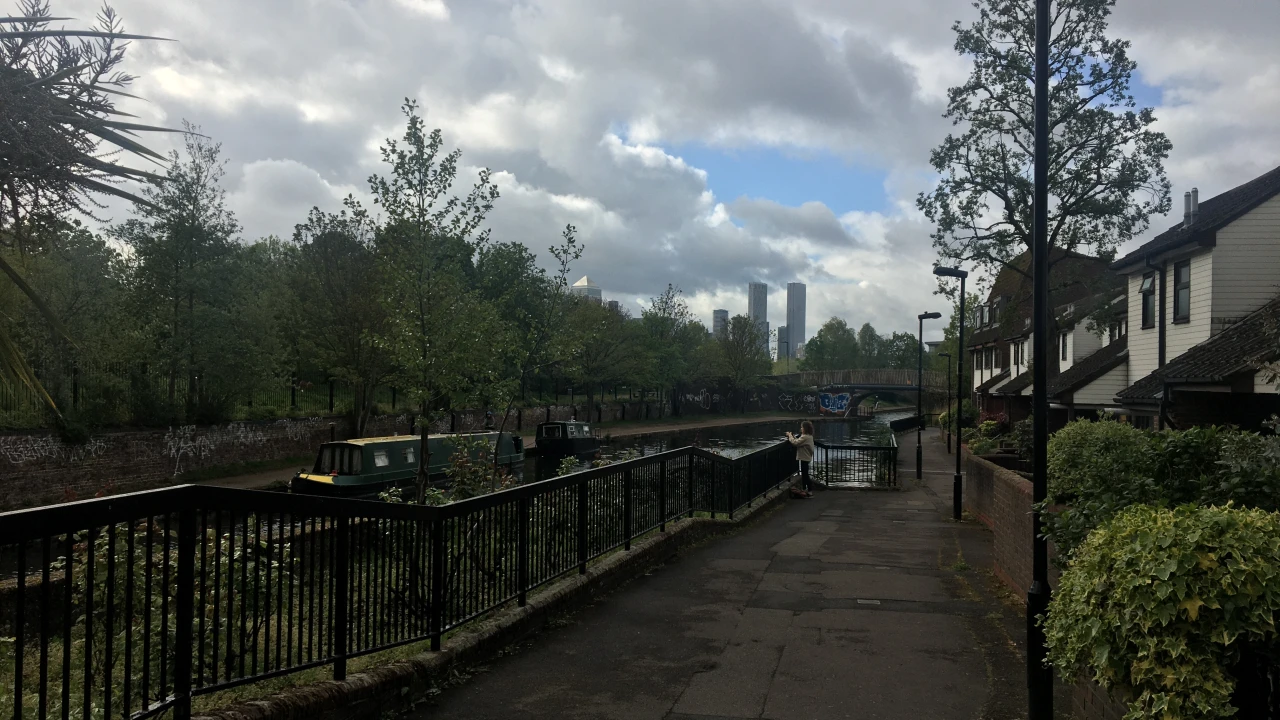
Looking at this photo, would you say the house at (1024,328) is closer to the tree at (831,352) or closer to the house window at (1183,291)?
the house window at (1183,291)

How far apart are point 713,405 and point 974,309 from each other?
29656 millimetres

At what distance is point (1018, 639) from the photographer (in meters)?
7.23

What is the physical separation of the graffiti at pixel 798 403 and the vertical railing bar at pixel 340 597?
97.9 meters

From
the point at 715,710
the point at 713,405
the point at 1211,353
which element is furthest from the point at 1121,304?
the point at 713,405

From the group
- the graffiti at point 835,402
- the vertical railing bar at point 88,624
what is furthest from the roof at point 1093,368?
the graffiti at point 835,402

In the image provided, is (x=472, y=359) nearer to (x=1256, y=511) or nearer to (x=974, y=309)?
(x=1256, y=511)

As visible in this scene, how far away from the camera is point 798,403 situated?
10294 cm

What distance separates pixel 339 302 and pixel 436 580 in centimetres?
2806

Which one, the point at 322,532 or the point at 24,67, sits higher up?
the point at 24,67

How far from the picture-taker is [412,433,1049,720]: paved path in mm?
5465

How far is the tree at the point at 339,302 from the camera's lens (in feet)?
104

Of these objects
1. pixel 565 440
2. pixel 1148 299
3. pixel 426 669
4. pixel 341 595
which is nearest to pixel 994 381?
pixel 565 440

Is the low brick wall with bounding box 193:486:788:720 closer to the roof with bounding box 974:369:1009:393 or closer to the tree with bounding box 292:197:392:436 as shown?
the tree with bounding box 292:197:392:436

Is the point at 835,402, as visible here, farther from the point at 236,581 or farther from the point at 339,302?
the point at 236,581
